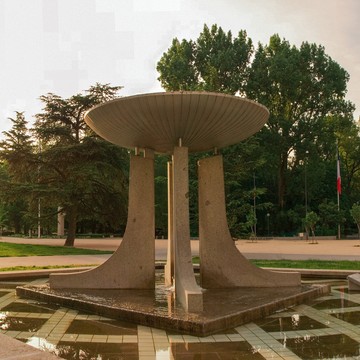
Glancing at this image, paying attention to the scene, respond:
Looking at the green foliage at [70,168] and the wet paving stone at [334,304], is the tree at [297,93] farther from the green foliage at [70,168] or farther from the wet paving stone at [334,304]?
the wet paving stone at [334,304]

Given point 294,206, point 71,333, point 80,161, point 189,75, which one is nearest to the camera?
point 71,333

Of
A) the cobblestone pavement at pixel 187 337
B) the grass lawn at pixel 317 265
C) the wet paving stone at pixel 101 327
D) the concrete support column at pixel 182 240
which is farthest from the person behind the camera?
the grass lawn at pixel 317 265

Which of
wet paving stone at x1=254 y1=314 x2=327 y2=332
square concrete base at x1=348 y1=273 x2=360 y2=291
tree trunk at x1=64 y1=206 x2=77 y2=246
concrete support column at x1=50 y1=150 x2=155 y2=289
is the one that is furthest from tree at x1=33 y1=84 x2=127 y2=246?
wet paving stone at x1=254 y1=314 x2=327 y2=332

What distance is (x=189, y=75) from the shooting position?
44906 mm

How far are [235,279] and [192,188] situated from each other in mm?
14082

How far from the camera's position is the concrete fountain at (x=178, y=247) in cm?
731

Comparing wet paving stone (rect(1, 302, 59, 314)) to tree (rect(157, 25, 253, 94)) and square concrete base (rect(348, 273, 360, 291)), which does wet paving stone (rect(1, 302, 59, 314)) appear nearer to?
square concrete base (rect(348, 273, 360, 291))

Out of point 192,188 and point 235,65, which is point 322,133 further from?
point 192,188

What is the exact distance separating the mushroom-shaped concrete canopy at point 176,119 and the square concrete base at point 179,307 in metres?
3.22

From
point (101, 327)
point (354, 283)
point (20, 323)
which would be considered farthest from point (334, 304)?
point (20, 323)

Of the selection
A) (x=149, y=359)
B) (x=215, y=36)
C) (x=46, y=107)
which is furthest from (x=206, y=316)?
(x=215, y=36)

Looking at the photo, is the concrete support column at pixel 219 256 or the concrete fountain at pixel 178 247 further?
the concrete support column at pixel 219 256

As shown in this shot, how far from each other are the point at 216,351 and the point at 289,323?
1.99 metres

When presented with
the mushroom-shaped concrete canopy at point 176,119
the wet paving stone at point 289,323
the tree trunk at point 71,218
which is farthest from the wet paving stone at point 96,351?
the tree trunk at point 71,218
